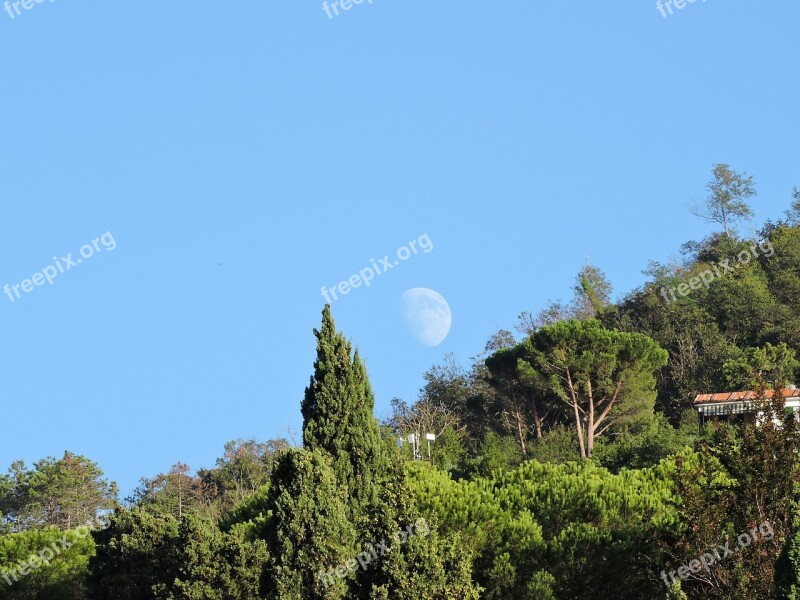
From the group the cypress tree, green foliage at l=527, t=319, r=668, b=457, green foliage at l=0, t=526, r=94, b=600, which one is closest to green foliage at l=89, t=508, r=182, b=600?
the cypress tree

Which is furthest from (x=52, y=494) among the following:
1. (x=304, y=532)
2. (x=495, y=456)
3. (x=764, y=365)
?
(x=304, y=532)

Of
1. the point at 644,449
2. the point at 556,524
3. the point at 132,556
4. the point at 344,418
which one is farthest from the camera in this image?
the point at 644,449

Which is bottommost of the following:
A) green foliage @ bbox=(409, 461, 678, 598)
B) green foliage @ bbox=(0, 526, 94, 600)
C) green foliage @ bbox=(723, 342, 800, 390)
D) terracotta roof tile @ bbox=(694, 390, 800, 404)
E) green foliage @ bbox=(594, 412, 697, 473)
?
green foliage @ bbox=(409, 461, 678, 598)

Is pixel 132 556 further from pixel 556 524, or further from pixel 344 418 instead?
pixel 556 524

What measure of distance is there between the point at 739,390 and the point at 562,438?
24.1 feet

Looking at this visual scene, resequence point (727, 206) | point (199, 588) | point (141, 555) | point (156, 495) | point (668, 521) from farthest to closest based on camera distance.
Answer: point (727, 206)
point (156, 495)
point (141, 555)
point (668, 521)
point (199, 588)

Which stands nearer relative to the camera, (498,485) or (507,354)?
(498,485)

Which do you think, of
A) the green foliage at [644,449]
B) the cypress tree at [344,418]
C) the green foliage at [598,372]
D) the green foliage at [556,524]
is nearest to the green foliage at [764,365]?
the green foliage at [598,372]

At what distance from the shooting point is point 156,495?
52156 mm

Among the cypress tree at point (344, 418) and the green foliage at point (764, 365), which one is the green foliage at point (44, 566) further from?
the green foliage at point (764, 365)

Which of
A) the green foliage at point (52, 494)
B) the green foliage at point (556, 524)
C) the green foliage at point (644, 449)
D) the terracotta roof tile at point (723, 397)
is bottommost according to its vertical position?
the green foliage at point (556, 524)

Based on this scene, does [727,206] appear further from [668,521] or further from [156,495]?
[668,521]

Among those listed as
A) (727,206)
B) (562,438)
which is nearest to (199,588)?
(562,438)

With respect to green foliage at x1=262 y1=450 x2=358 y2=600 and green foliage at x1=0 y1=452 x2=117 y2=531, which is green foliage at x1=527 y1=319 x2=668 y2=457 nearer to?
green foliage at x1=0 y1=452 x2=117 y2=531
